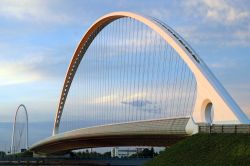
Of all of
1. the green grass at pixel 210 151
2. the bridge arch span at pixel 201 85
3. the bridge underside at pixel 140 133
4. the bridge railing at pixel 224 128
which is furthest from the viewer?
the bridge underside at pixel 140 133

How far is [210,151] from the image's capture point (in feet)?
90.9

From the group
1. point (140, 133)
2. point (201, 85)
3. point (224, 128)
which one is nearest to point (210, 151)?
point (224, 128)

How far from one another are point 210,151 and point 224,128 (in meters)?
3.25

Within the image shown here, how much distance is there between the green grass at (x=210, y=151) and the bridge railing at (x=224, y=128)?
2.34ft

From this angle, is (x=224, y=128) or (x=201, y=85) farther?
(x=201, y=85)

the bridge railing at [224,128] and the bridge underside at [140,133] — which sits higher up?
the bridge underside at [140,133]

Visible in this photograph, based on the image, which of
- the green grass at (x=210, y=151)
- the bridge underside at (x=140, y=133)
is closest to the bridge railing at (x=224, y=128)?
the green grass at (x=210, y=151)

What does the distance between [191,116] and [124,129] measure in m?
10.4

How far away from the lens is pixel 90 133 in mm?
53938

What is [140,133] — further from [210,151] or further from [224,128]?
[210,151]

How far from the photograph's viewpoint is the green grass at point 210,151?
2522 cm

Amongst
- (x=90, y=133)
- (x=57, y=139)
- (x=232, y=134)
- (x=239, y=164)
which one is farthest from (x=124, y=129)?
(x=57, y=139)

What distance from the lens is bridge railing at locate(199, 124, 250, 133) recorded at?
1139 inches

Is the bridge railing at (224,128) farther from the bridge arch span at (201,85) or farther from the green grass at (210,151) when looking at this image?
the bridge arch span at (201,85)
